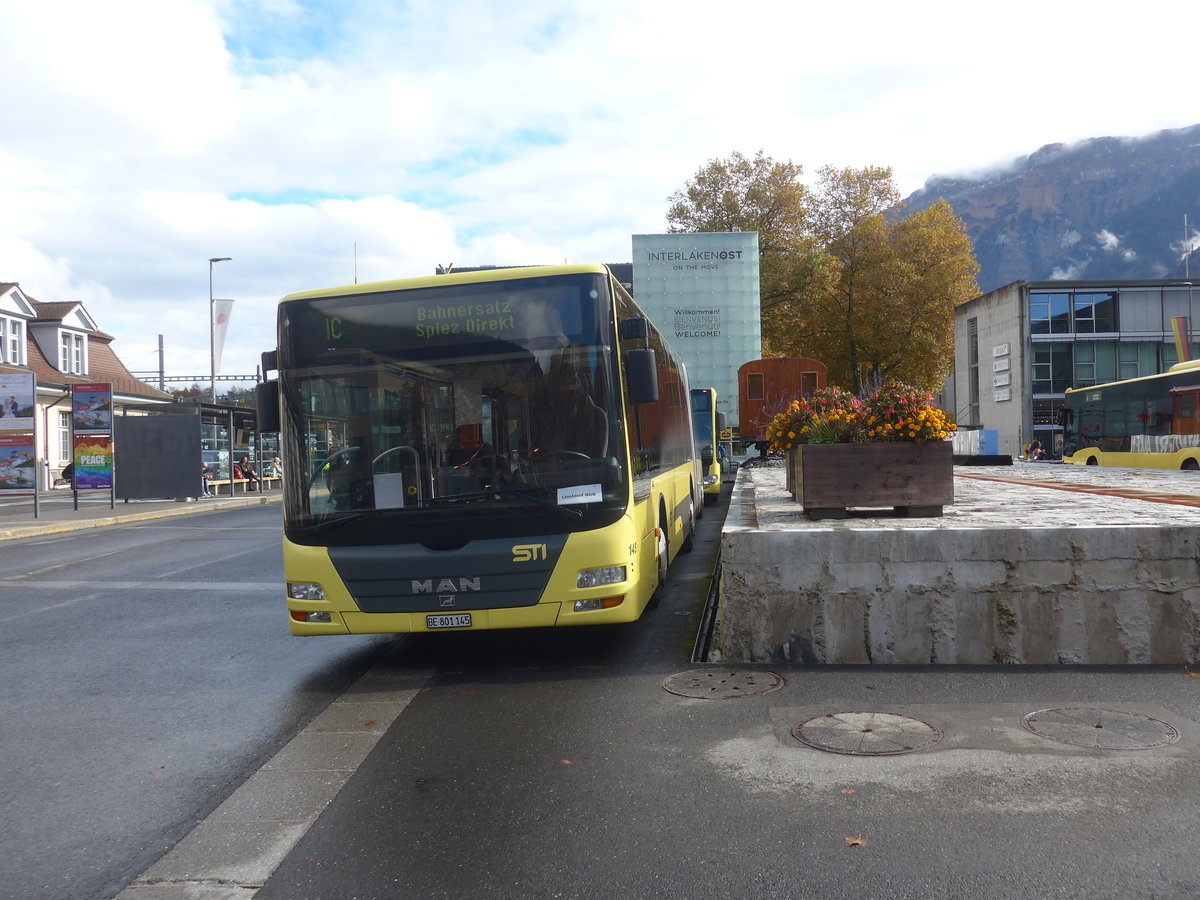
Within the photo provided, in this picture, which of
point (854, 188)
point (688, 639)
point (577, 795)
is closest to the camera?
point (577, 795)

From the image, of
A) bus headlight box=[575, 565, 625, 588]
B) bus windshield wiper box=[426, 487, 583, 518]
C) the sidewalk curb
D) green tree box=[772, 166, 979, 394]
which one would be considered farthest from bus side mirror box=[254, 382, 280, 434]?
green tree box=[772, 166, 979, 394]

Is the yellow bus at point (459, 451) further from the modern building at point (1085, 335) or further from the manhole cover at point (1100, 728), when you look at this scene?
the modern building at point (1085, 335)

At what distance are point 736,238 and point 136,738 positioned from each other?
64.4ft

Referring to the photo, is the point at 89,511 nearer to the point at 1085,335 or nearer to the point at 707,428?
the point at 707,428

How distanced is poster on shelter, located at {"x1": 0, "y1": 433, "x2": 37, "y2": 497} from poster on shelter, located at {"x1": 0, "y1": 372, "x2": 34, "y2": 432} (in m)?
0.22

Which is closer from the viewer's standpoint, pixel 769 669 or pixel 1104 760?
pixel 1104 760

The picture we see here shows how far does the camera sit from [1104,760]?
14.5 feet

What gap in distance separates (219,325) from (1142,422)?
32.4 meters

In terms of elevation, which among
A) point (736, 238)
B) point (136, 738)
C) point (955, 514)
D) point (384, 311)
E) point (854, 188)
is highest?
point (854, 188)

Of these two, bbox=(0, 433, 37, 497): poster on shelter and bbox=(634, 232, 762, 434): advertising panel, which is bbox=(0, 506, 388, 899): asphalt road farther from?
bbox=(634, 232, 762, 434): advertising panel

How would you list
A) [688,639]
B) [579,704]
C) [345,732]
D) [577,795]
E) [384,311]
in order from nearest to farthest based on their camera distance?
[577,795]
[345,732]
[579,704]
[384,311]
[688,639]

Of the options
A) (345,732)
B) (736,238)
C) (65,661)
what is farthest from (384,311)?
(736,238)

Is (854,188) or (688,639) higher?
(854,188)

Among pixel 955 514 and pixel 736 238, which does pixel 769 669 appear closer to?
pixel 955 514
